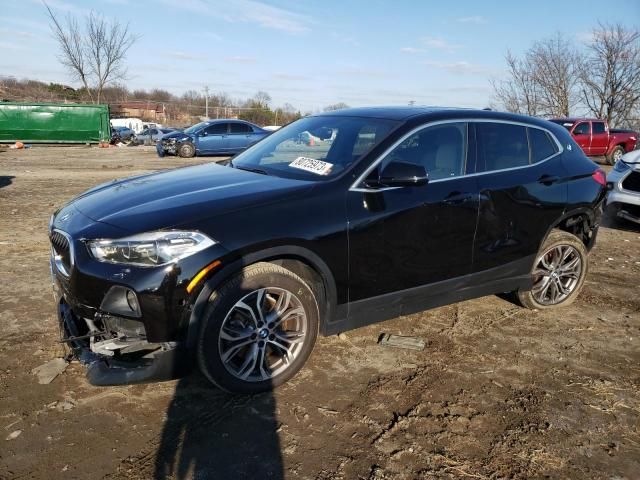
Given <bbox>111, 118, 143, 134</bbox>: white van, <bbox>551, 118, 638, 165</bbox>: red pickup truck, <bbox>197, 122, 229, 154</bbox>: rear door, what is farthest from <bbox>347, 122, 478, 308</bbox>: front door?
<bbox>111, 118, 143, 134</bbox>: white van

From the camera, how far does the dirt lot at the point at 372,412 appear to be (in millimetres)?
2457

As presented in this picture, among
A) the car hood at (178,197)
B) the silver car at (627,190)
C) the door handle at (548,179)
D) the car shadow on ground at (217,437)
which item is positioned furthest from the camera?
the silver car at (627,190)

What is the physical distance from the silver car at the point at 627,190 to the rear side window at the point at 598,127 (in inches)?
524

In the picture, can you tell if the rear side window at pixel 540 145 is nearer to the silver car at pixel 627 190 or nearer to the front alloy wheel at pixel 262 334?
the front alloy wheel at pixel 262 334

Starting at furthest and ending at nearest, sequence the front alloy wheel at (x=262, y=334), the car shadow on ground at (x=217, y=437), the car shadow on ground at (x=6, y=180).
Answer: the car shadow on ground at (x=6, y=180) < the front alloy wheel at (x=262, y=334) < the car shadow on ground at (x=217, y=437)

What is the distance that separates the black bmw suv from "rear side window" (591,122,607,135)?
17650mm

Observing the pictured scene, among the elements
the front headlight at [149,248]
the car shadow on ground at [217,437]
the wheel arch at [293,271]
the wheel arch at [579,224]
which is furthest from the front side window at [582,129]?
the front headlight at [149,248]

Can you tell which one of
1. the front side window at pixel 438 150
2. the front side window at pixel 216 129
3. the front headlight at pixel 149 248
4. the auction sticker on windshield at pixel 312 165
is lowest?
the front headlight at pixel 149 248

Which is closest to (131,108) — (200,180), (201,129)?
(201,129)

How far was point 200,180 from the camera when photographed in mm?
3500

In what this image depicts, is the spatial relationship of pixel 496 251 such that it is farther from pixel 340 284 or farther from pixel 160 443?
pixel 160 443

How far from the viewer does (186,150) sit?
63.3 ft

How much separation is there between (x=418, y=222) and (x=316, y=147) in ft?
3.29

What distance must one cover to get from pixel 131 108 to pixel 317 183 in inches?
2328
